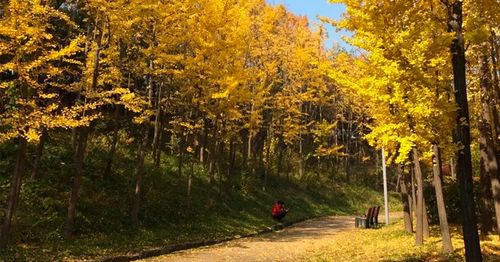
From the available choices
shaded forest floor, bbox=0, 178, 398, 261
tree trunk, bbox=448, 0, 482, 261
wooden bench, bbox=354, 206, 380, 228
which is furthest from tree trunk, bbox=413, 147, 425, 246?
wooden bench, bbox=354, 206, 380, 228

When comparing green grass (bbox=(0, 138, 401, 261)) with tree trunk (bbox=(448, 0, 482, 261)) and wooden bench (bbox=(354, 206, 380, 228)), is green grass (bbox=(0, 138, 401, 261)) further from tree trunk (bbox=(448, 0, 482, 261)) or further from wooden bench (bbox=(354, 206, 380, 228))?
tree trunk (bbox=(448, 0, 482, 261))

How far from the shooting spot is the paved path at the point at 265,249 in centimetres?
1200

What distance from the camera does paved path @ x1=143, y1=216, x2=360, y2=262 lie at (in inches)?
472

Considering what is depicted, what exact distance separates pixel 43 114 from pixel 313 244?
9989 mm

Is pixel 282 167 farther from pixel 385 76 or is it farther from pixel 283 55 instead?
pixel 385 76

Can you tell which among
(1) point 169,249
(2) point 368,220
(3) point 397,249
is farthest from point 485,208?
(1) point 169,249

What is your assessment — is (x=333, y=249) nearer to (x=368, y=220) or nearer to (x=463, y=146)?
(x=463, y=146)

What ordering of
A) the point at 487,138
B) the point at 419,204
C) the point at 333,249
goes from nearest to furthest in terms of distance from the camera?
the point at 487,138, the point at 419,204, the point at 333,249

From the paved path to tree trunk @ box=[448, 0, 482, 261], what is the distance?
17.6ft

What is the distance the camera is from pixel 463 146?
782cm

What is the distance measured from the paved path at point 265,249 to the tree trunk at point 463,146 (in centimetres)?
537

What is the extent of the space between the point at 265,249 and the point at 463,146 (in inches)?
305

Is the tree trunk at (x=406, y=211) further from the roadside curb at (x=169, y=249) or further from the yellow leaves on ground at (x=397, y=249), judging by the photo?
the roadside curb at (x=169, y=249)

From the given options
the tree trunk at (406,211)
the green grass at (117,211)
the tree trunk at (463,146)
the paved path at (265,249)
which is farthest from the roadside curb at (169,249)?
the tree trunk at (463,146)
